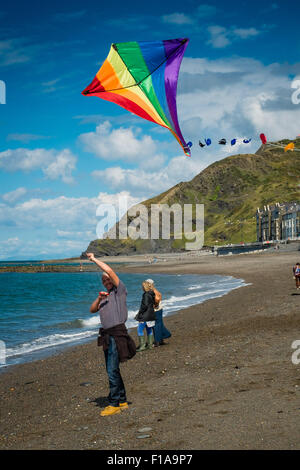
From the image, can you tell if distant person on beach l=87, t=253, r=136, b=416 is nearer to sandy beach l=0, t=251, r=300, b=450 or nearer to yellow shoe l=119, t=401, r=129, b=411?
yellow shoe l=119, t=401, r=129, b=411

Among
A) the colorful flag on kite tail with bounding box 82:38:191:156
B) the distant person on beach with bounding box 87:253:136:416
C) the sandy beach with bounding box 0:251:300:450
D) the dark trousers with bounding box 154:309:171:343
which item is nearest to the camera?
the sandy beach with bounding box 0:251:300:450

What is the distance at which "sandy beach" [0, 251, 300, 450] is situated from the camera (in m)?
5.72

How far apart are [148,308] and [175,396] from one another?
5.06 meters

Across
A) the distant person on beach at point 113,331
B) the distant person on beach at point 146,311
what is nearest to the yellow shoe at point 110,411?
the distant person on beach at point 113,331

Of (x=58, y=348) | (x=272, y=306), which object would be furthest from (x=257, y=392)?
(x=272, y=306)

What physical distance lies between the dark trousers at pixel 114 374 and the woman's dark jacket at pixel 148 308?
5303 millimetres

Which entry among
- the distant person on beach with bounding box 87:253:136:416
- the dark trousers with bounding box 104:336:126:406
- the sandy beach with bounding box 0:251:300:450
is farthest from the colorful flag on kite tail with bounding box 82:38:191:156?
the sandy beach with bounding box 0:251:300:450

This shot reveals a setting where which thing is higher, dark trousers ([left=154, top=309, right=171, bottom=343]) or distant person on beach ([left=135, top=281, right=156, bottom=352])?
distant person on beach ([left=135, top=281, right=156, bottom=352])

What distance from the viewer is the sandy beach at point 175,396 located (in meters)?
5.72

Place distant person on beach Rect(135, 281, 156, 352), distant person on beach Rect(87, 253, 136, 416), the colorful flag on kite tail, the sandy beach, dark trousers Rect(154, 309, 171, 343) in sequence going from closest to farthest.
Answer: the sandy beach
distant person on beach Rect(87, 253, 136, 416)
the colorful flag on kite tail
distant person on beach Rect(135, 281, 156, 352)
dark trousers Rect(154, 309, 171, 343)

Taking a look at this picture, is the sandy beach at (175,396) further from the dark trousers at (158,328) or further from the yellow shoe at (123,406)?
the dark trousers at (158,328)

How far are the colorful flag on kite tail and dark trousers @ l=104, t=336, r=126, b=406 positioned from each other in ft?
12.1
